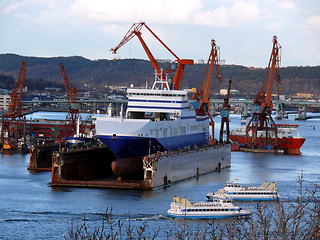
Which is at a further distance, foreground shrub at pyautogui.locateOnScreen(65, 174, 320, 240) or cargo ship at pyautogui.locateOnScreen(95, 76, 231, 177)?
cargo ship at pyautogui.locateOnScreen(95, 76, 231, 177)

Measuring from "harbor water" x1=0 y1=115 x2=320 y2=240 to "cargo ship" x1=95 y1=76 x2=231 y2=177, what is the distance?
9.16 ft

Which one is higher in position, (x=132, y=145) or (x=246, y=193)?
(x=132, y=145)

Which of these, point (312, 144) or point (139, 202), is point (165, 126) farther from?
point (312, 144)

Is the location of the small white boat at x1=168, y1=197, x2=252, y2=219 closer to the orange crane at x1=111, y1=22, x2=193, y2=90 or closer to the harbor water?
the harbor water

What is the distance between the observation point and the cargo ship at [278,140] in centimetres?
8038

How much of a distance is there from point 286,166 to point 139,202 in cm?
2765

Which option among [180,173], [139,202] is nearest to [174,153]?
[180,173]

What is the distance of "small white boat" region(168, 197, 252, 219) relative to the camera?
3356 cm

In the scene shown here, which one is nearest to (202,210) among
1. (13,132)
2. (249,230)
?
(249,230)

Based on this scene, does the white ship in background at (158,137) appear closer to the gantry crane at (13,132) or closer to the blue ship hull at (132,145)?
the blue ship hull at (132,145)

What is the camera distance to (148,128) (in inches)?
1751

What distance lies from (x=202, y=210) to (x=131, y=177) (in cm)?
1094

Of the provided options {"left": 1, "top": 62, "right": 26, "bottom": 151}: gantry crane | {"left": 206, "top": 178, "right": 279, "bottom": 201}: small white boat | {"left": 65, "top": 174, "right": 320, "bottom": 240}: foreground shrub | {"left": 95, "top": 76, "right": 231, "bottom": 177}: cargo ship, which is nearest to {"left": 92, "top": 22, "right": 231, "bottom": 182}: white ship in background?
{"left": 95, "top": 76, "right": 231, "bottom": 177}: cargo ship

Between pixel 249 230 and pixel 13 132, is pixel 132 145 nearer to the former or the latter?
pixel 249 230
